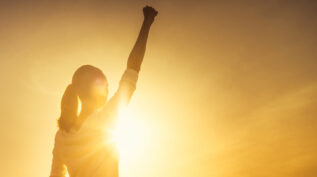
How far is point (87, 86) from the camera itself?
122 inches

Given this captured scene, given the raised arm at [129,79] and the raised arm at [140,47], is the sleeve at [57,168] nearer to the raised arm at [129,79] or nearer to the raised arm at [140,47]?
the raised arm at [129,79]

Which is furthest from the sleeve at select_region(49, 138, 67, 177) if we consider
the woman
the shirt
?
the shirt

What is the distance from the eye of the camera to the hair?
3098mm

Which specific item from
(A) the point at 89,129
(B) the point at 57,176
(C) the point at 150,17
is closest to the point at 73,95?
(A) the point at 89,129

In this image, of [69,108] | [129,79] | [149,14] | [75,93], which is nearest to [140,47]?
[129,79]

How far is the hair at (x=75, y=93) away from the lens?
3.10 meters

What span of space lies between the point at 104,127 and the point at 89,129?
0.24 metres

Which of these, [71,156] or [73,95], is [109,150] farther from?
[73,95]

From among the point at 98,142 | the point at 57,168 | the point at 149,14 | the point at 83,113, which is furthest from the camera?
the point at 57,168

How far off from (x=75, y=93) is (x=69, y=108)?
23cm

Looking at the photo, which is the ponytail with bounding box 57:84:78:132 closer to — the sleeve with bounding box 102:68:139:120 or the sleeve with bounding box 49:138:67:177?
the sleeve with bounding box 49:138:67:177

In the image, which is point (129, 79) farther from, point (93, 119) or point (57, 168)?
point (57, 168)

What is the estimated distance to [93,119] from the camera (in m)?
2.94

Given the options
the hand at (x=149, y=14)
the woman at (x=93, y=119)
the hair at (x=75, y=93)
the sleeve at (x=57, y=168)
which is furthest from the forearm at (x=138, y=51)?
the sleeve at (x=57, y=168)
